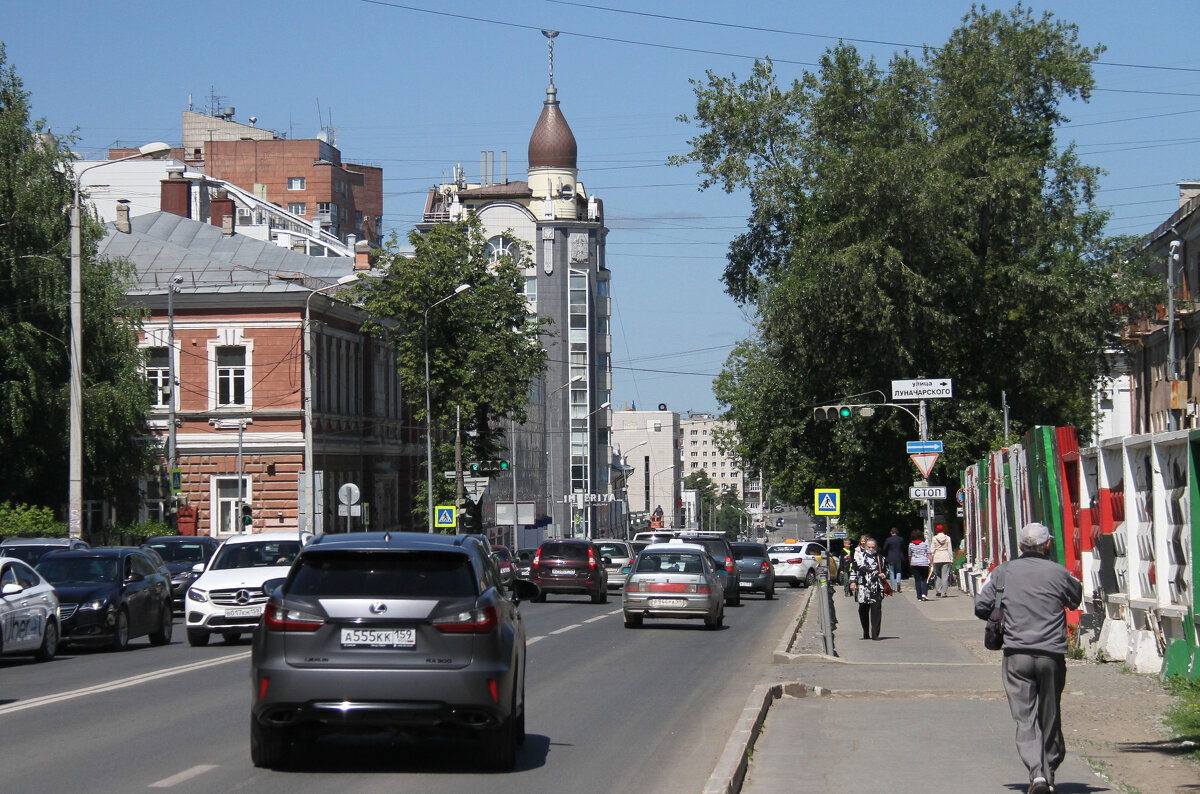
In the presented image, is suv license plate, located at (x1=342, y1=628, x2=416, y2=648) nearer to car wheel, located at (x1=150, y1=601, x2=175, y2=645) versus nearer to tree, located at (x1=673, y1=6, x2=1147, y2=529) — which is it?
car wheel, located at (x1=150, y1=601, x2=175, y2=645)

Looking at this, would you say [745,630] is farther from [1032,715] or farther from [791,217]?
[791,217]

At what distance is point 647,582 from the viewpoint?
2788 centimetres

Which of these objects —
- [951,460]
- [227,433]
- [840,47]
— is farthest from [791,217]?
[227,433]

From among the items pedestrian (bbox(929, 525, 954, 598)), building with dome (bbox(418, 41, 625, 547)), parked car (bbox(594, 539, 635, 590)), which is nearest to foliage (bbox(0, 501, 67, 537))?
parked car (bbox(594, 539, 635, 590))

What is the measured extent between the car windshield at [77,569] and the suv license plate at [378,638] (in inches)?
571

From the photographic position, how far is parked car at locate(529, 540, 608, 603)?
3841 cm

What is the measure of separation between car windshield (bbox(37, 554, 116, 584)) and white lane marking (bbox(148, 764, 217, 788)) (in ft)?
44.0

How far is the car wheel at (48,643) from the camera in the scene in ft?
67.8

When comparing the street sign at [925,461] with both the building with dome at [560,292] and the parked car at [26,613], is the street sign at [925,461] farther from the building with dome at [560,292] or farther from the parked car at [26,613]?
the building with dome at [560,292]

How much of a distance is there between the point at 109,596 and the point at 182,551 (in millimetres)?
14625

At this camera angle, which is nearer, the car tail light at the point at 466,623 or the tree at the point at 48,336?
the car tail light at the point at 466,623

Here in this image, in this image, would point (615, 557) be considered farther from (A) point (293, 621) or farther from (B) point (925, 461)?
(A) point (293, 621)

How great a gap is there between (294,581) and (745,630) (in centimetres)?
1892

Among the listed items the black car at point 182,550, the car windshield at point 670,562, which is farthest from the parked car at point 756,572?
the car windshield at point 670,562
